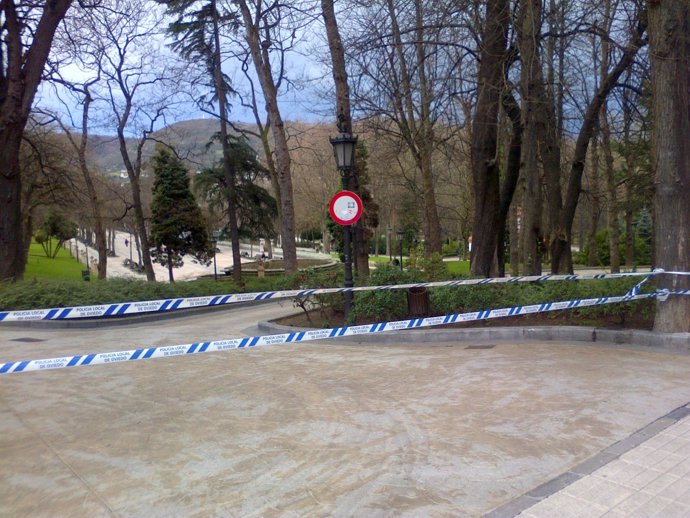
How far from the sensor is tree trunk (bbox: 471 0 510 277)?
1312 cm

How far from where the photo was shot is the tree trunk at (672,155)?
26.7 ft

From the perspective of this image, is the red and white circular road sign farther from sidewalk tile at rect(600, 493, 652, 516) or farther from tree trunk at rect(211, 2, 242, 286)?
tree trunk at rect(211, 2, 242, 286)

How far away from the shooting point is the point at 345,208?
1044 cm

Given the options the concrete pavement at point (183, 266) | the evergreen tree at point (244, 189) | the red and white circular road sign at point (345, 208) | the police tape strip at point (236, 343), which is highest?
the evergreen tree at point (244, 189)

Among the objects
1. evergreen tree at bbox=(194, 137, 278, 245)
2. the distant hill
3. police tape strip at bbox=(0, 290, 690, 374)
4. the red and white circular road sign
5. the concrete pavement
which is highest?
the distant hill

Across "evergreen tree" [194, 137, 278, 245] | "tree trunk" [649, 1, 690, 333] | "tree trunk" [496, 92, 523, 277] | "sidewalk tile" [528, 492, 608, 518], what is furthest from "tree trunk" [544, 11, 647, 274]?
"evergreen tree" [194, 137, 278, 245]

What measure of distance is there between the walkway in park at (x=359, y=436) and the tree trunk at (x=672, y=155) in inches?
28.6

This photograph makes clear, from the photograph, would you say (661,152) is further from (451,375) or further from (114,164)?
(114,164)

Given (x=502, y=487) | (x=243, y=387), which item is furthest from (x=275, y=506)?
(x=243, y=387)

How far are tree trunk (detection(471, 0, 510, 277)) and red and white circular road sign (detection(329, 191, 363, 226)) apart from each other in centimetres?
444

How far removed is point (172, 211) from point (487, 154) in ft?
99.1

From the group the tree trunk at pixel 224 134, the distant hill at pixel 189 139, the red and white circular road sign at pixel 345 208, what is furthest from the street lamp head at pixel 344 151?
the distant hill at pixel 189 139

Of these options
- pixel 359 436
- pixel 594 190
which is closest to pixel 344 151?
pixel 359 436

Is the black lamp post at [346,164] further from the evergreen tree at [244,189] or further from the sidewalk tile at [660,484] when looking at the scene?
the evergreen tree at [244,189]
